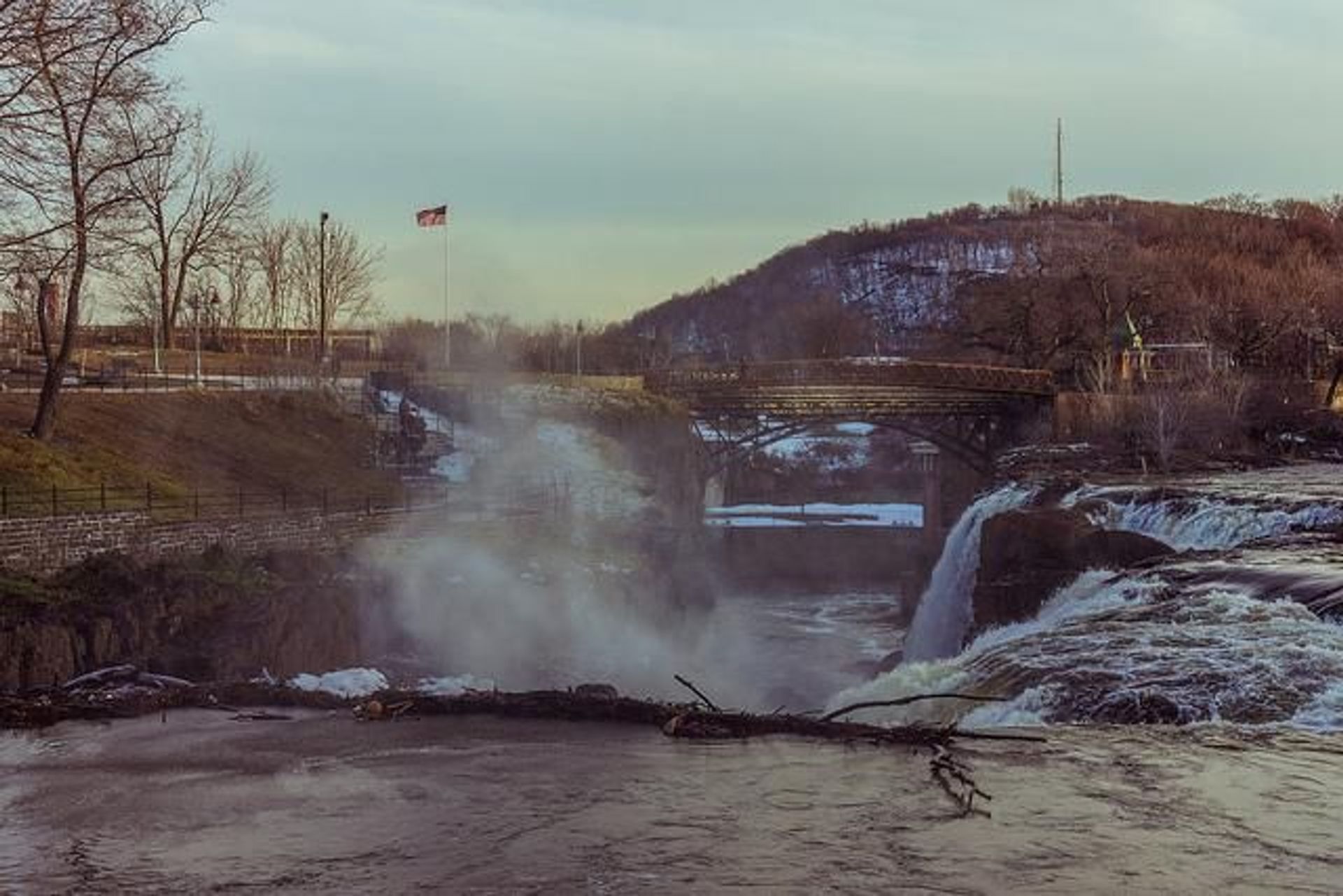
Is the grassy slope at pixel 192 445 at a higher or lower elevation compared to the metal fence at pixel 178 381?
lower

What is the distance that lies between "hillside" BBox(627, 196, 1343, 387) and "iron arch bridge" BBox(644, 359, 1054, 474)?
759 centimetres

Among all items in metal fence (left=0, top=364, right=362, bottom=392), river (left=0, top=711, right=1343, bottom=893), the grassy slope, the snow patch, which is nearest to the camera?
river (left=0, top=711, right=1343, bottom=893)

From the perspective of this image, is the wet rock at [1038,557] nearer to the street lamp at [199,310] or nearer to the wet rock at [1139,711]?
the wet rock at [1139,711]

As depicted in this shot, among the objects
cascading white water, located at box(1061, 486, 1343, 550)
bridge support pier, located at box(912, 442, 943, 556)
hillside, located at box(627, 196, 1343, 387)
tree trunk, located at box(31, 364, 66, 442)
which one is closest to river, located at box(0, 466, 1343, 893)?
cascading white water, located at box(1061, 486, 1343, 550)

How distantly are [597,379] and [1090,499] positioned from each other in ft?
109

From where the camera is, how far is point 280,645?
25.3 metres

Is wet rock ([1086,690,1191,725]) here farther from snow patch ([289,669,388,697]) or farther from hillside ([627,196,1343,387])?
hillside ([627,196,1343,387])

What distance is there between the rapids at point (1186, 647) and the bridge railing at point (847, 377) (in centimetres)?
3529

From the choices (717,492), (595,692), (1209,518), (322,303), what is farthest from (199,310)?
(595,692)

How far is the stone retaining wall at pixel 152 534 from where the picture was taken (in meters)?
25.4

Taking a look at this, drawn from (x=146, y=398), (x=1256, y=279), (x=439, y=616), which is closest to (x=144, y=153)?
(x=439, y=616)

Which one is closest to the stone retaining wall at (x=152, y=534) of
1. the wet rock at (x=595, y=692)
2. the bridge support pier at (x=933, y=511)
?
the wet rock at (x=595, y=692)

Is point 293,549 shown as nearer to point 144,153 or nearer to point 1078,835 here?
point 144,153

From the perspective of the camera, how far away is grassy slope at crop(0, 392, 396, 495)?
3209cm
